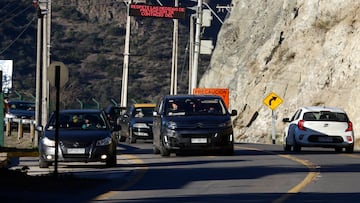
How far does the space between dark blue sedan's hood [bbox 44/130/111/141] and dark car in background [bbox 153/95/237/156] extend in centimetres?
A: 408

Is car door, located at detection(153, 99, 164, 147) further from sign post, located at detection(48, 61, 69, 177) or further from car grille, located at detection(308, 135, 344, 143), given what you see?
sign post, located at detection(48, 61, 69, 177)

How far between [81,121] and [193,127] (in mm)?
4085

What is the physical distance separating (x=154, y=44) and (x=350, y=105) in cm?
5435

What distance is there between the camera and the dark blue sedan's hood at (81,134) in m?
26.0

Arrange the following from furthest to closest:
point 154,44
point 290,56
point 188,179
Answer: point 154,44, point 290,56, point 188,179

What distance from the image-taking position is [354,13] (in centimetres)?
5734

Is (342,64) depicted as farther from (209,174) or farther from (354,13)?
(209,174)

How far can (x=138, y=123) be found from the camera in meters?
45.2

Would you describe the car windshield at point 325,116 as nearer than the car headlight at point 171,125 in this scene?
No

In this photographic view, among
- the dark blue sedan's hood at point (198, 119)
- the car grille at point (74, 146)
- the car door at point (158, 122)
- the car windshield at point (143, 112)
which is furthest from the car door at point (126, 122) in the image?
the car grille at point (74, 146)

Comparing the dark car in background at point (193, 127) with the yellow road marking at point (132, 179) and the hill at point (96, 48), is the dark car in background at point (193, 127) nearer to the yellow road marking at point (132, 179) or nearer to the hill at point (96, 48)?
the yellow road marking at point (132, 179)

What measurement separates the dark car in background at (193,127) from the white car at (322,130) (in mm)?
4282

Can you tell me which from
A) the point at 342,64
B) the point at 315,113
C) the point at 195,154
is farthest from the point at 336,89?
the point at 195,154

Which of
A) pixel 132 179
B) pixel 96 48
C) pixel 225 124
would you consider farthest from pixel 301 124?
pixel 96 48
